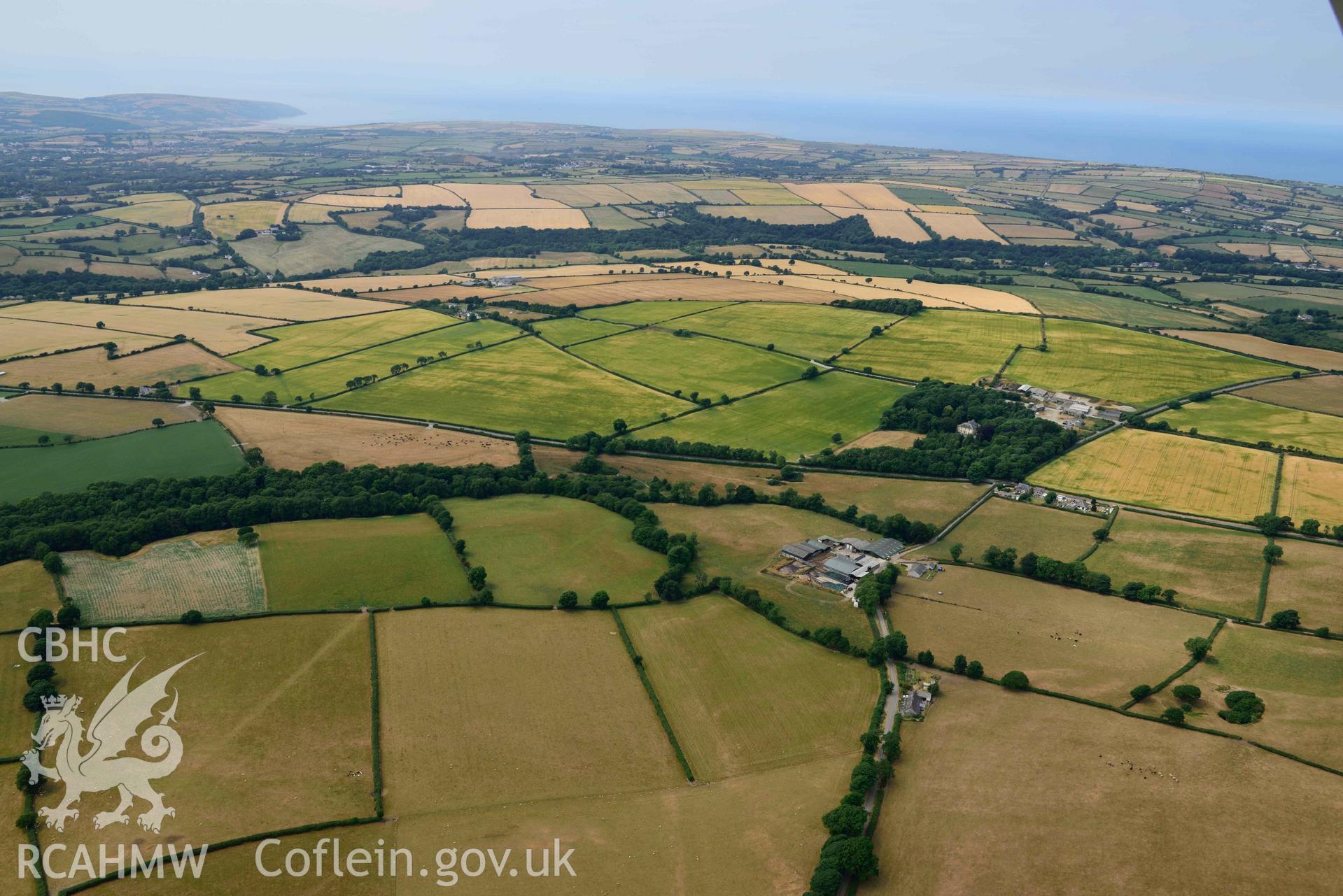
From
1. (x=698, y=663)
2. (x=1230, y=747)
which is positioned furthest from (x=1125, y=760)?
(x=698, y=663)

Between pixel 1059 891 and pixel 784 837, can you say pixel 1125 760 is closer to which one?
pixel 1059 891

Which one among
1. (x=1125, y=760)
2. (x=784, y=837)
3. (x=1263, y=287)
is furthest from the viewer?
(x=1263, y=287)

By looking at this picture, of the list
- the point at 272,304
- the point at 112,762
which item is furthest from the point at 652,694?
the point at 272,304

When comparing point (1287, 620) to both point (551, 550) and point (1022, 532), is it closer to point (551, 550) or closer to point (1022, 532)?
point (1022, 532)

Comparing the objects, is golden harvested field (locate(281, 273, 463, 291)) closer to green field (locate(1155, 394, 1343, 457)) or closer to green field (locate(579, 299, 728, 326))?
green field (locate(579, 299, 728, 326))

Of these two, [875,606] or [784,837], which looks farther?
[875,606]

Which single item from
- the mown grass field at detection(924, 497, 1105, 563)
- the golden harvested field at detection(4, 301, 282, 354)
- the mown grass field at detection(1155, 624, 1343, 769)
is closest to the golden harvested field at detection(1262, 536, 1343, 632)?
the mown grass field at detection(1155, 624, 1343, 769)

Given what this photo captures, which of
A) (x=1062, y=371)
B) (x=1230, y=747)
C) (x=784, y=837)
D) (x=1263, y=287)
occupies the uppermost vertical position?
(x=1263, y=287)
